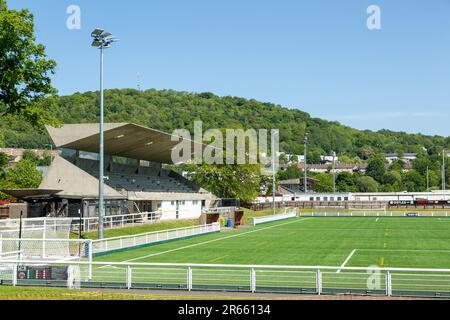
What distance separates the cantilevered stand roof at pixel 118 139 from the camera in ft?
164

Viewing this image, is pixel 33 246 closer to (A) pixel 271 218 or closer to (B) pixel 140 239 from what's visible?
(B) pixel 140 239

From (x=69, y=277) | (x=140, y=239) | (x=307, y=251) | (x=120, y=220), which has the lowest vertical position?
(x=307, y=251)

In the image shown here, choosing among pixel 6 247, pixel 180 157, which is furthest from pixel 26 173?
pixel 6 247

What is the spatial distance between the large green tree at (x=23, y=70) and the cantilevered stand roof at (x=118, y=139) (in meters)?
5.17

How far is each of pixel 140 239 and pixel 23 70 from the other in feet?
47.6

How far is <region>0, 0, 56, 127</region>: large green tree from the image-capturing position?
136 ft

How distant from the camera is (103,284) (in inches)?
808

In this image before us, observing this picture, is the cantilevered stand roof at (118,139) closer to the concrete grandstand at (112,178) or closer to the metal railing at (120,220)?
the concrete grandstand at (112,178)

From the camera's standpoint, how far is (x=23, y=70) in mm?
42531

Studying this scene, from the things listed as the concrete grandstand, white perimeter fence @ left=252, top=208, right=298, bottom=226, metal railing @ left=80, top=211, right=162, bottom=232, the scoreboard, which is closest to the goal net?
the scoreboard

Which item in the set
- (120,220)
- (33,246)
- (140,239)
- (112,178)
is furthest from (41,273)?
(112,178)

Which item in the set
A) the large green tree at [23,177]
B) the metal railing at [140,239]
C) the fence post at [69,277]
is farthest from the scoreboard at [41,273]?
the large green tree at [23,177]

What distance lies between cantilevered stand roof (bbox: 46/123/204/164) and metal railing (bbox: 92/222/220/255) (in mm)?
10115
